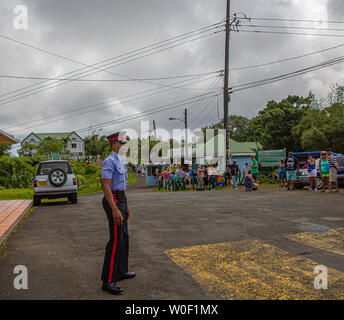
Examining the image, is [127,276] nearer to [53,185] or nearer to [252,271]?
[252,271]

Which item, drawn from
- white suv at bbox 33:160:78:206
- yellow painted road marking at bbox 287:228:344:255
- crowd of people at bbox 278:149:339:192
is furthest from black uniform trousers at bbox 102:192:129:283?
crowd of people at bbox 278:149:339:192

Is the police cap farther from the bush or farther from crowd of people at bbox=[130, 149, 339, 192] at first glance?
the bush

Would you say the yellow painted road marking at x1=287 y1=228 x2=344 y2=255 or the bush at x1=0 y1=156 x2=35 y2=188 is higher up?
the bush at x1=0 y1=156 x2=35 y2=188

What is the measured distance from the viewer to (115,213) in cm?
395

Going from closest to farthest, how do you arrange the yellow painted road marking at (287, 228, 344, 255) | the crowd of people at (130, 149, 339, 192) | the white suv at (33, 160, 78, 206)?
1. the yellow painted road marking at (287, 228, 344, 255)
2. the white suv at (33, 160, 78, 206)
3. the crowd of people at (130, 149, 339, 192)

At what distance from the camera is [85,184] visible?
27750 millimetres

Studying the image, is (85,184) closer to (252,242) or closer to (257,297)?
(252,242)

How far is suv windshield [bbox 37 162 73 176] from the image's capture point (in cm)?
1371

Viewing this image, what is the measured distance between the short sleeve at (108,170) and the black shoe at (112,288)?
1252 mm

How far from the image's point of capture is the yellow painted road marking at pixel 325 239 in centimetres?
544

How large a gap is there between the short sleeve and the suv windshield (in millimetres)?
10455

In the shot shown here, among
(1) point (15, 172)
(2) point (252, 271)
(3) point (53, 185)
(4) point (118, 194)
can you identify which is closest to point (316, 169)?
(3) point (53, 185)

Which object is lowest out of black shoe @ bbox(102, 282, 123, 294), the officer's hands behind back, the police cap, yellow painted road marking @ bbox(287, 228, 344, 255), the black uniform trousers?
black shoe @ bbox(102, 282, 123, 294)

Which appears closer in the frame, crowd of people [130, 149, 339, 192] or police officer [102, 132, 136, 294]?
police officer [102, 132, 136, 294]
